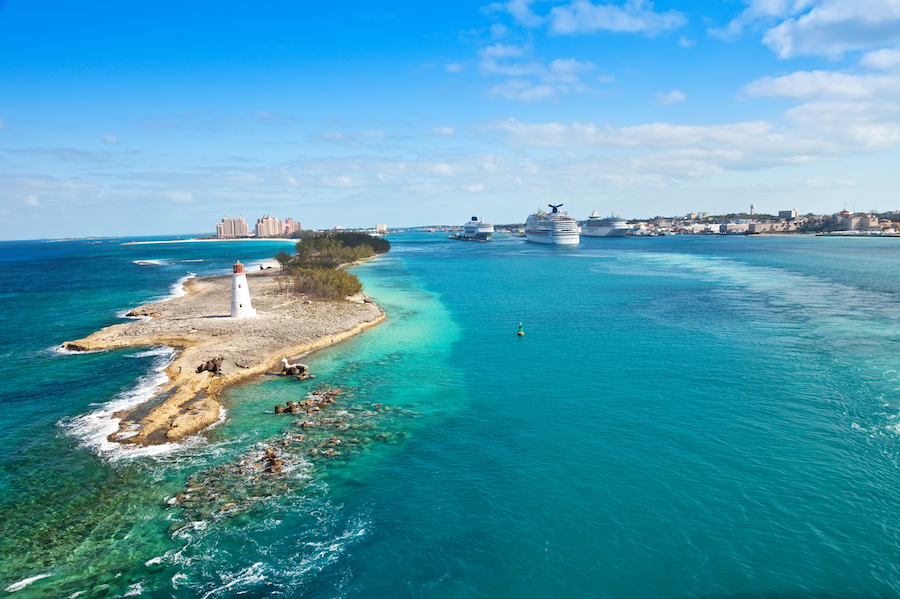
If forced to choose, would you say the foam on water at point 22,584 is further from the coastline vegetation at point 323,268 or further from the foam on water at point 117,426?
the coastline vegetation at point 323,268

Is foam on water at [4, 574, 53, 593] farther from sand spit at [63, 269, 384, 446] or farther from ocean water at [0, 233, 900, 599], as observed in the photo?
sand spit at [63, 269, 384, 446]

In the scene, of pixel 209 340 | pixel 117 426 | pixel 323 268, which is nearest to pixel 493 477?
pixel 117 426

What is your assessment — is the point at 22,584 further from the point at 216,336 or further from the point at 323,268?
the point at 323,268

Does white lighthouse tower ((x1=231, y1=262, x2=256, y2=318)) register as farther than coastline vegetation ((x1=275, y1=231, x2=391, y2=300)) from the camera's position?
No

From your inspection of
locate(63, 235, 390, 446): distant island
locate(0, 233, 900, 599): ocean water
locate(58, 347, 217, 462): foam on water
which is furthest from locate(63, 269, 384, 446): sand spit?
locate(0, 233, 900, 599): ocean water

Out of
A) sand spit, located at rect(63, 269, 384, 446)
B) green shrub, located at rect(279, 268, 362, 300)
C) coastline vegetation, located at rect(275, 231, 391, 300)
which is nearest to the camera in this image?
sand spit, located at rect(63, 269, 384, 446)

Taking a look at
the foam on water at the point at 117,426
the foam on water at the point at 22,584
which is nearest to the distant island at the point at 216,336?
the foam on water at the point at 117,426
